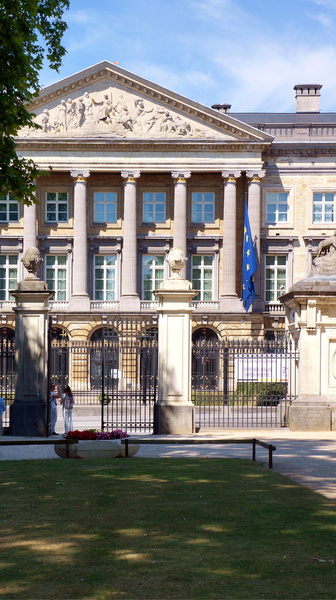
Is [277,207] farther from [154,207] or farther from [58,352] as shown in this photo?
[58,352]

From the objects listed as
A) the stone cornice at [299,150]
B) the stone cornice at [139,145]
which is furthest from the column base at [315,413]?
the stone cornice at [299,150]

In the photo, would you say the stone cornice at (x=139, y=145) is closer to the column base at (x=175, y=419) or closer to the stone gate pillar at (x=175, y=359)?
the stone gate pillar at (x=175, y=359)

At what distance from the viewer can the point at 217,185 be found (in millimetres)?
56312

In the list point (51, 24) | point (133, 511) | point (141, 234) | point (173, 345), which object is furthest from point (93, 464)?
point (141, 234)

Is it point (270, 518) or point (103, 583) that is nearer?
point (103, 583)

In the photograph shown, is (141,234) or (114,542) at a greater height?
(141,234)

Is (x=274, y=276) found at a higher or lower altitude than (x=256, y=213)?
lower

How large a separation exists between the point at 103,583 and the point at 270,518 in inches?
109

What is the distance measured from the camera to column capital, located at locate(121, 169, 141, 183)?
54.5 meters

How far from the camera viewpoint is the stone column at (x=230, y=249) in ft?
176

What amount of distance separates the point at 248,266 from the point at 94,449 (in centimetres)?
3783

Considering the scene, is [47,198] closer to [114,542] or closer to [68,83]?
[68,83]

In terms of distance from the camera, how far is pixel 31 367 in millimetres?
19641

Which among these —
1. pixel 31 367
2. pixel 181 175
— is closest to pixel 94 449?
pixel 31 367
